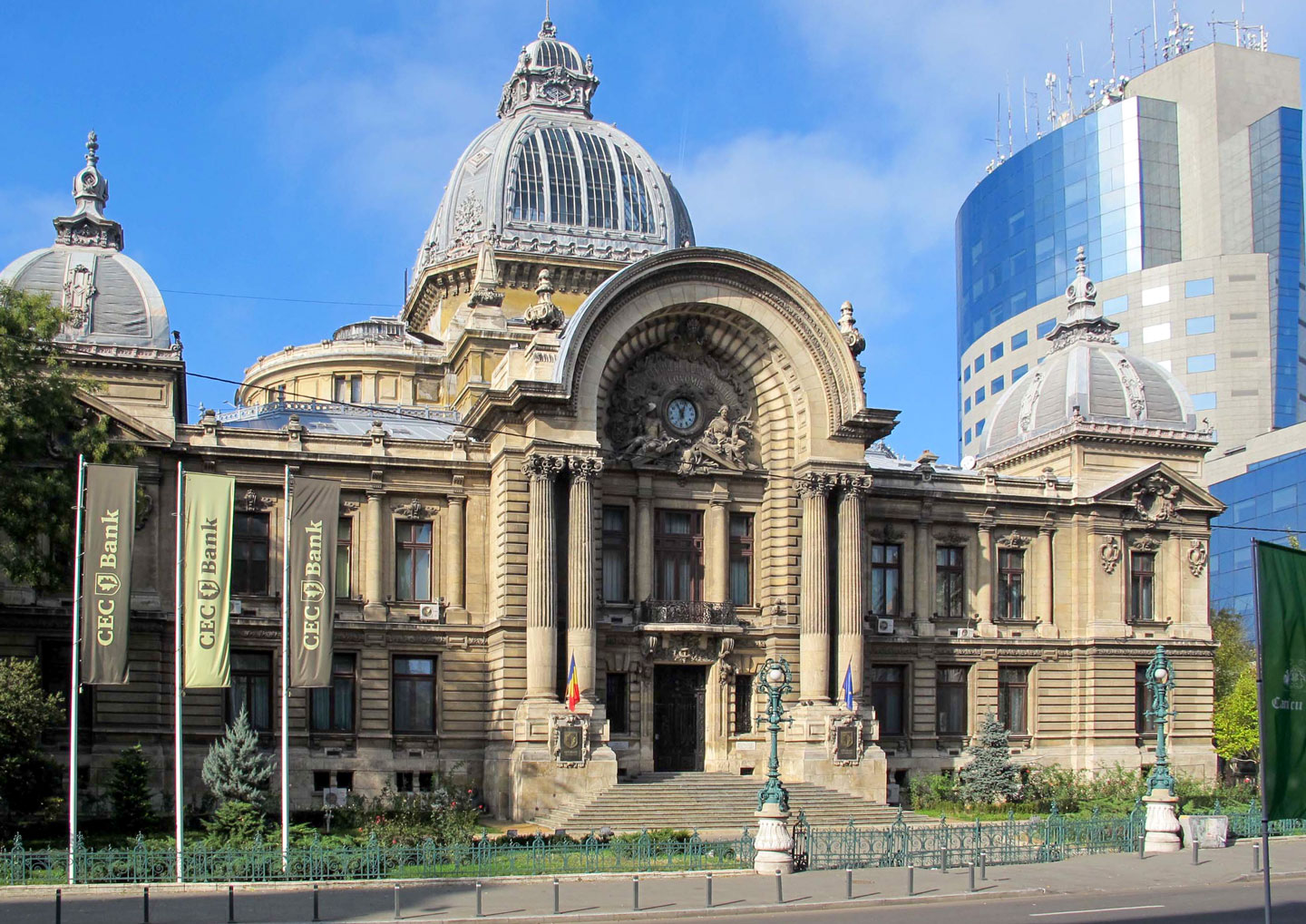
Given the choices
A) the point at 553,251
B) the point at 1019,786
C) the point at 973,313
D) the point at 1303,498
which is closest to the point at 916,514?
the point at 1019,786

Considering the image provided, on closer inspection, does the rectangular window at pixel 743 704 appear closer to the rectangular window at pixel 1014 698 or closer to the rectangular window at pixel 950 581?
the rectangular window at pixel 950 581

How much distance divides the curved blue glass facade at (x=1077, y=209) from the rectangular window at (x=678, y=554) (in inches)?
3364

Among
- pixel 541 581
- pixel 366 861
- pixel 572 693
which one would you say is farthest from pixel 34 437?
pixel 572 693

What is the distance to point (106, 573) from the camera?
32.4m

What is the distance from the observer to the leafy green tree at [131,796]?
36.6 meters

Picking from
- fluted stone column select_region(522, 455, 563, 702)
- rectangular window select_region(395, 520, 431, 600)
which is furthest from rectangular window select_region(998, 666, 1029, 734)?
rectangular window select_region(395, 520, 431, 600)

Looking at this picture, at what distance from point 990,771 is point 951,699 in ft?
16.9

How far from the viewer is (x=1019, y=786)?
4791 cm

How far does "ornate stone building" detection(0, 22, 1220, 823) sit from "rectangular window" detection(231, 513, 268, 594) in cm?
9

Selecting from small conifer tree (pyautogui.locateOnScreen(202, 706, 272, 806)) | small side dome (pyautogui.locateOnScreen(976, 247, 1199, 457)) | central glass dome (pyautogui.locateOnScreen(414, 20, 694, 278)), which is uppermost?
central glass dome (pyautogui.locateOnScreen(414, 20, 694, 278))

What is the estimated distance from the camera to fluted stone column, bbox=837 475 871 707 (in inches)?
1825

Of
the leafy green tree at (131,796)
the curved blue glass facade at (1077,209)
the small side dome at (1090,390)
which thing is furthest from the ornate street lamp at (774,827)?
the curved blue glass facade at (1077,209)

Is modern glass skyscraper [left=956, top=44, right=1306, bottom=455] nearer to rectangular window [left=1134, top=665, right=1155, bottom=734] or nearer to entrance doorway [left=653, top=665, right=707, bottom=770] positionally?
rectangular window [left=1134, top=665, right=1155, bottom=734]

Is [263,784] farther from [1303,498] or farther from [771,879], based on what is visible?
[1303,498]
